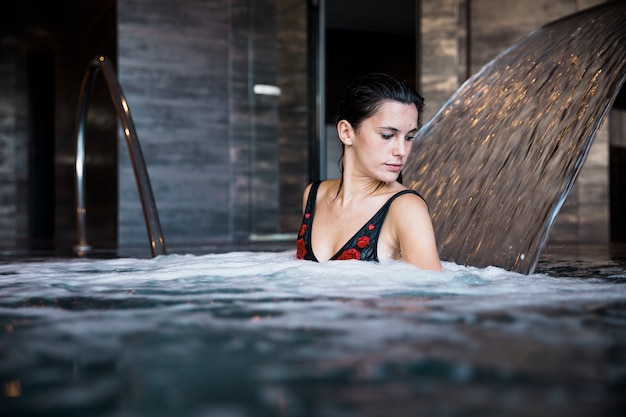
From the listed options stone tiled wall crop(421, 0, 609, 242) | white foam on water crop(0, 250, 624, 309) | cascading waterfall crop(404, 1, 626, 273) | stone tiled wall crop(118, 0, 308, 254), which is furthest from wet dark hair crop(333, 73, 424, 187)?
stone tiled wall crop(118, 0, 308, 254)

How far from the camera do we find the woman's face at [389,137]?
2.51 m

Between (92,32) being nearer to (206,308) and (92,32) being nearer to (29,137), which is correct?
(29,137)

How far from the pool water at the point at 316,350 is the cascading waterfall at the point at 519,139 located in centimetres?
88

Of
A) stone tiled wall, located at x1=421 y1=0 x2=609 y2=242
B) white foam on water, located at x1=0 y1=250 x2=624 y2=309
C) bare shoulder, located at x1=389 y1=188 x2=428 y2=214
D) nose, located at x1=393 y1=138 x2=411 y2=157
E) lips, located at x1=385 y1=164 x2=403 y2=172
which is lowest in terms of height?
white foam on water, located at x1=0 y1=250 x2=624 y2=309

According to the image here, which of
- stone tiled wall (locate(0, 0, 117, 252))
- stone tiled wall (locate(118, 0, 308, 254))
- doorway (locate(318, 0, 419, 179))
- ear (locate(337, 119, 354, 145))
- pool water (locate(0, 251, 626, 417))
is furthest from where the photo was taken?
stone tiled wall (locate(0, 0, 117, 252))

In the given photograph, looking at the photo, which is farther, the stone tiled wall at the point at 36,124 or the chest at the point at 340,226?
the stone tiled wall at the point at 36,124

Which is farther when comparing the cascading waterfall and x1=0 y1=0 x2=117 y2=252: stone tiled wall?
x1=0 y1=0 x2=117 y2=252: stone tiled wall

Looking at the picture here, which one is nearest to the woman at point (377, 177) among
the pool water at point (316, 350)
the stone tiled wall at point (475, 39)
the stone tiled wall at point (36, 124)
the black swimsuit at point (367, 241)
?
the black swimsuit at point (367, 241)

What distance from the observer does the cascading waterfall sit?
9.11ft

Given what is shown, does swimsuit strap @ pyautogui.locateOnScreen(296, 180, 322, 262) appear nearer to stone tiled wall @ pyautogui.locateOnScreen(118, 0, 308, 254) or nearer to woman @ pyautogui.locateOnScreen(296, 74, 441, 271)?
woman @ pyautogui.locateOnScreen(296, 74, 441, 271)

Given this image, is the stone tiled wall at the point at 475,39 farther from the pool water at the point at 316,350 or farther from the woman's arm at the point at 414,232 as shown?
the pool water at the point at 316,350

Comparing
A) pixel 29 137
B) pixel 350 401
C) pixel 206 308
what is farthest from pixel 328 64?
pixel 350 401

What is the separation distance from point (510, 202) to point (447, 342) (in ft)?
6.51

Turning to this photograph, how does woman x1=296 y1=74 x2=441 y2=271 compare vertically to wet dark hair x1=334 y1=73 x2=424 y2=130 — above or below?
below
